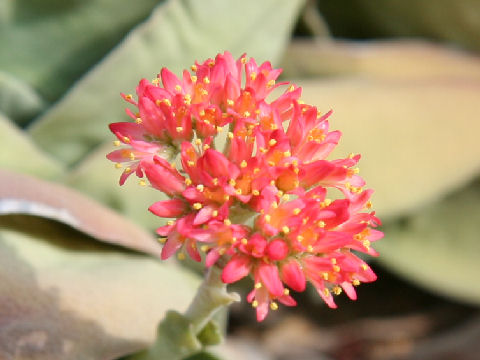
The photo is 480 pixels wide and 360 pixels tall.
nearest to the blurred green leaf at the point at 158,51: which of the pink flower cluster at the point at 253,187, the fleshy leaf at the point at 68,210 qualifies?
the fleshy leaf at the point at 68,210

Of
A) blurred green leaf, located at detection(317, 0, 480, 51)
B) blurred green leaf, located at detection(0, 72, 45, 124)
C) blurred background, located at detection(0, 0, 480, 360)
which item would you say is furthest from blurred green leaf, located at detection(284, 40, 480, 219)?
blurred green leaf, located at detection(0, 72, 45, 124)

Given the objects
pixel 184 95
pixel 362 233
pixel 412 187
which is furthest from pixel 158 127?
pixel 412 187

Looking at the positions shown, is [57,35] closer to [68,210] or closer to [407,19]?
[68,210]

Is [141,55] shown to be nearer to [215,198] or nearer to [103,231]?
[103,231]

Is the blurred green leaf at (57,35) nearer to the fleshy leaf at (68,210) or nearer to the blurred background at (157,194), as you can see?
the blurred background at (157,194)

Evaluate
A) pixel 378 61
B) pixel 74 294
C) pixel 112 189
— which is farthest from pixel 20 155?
pixel 378 61

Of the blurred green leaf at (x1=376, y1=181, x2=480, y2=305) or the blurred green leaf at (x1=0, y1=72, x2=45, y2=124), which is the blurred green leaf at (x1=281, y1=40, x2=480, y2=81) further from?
the blurred green leaf at (x1=0, y1=72, x2=45, y2=124)
